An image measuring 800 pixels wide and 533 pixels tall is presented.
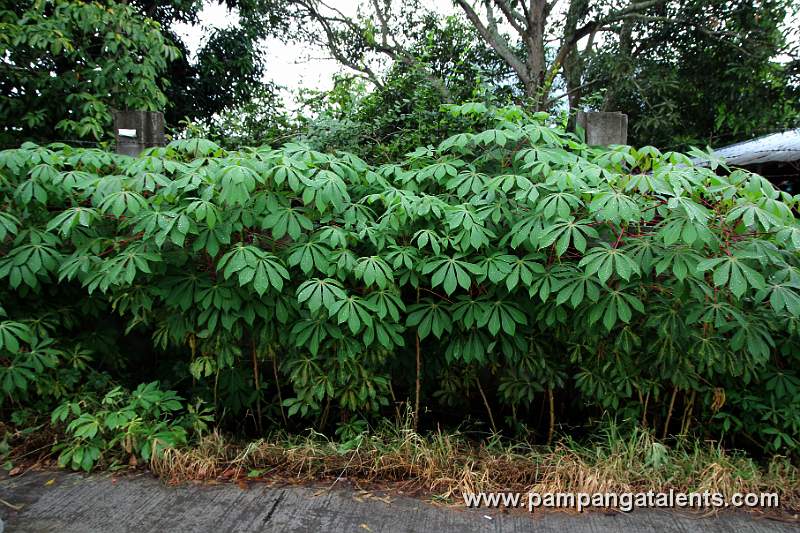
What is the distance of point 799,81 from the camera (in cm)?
837

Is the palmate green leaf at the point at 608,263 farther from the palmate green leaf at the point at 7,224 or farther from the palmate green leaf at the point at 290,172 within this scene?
the palmate green leaf at the point at 7,224

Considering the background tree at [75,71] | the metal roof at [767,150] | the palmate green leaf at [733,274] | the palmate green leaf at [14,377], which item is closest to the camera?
the palmate green leaf at [733,274]

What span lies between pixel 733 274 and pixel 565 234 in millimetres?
653

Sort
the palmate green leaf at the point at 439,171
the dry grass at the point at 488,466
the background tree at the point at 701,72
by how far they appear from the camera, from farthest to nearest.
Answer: the background tree at the point at 701,72
the palmate green leaf at the point at 439,171
the dry grass at the point at 488,466

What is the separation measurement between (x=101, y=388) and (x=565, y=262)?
2.52m

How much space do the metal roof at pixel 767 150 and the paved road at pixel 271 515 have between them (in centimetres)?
661

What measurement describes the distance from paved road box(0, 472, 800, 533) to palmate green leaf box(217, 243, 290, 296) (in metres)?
0.92

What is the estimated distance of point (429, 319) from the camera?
109 inches

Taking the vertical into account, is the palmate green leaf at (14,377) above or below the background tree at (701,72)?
below

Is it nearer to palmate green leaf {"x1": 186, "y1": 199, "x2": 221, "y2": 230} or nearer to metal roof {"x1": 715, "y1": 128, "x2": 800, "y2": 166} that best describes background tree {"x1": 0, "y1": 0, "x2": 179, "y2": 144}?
palmate green leaf {"x1": 186, "y1": 199, "x2": 221, "y2": 230}

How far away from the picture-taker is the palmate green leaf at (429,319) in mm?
2729

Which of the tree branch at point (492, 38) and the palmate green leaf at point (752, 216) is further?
the tree branch at point (492, 38)

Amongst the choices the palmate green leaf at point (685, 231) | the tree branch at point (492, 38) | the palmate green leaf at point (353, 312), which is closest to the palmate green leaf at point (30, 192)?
the palmate green leaf at point (353, 312)

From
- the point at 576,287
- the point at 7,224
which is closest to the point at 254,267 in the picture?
Answer: the point at 7,224
